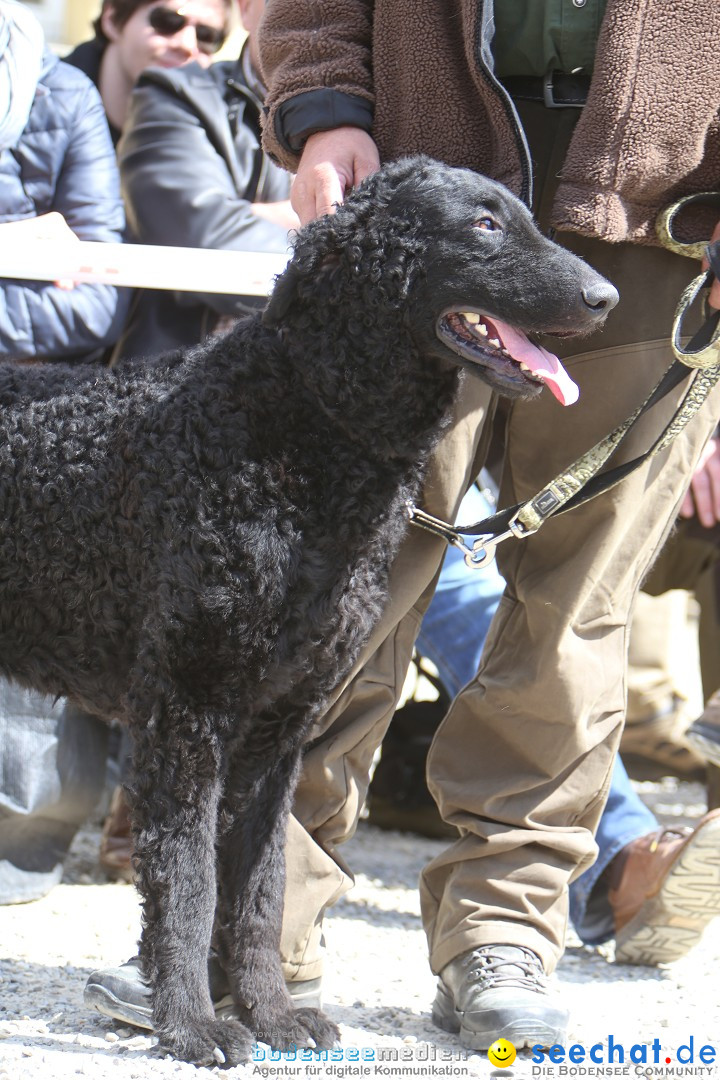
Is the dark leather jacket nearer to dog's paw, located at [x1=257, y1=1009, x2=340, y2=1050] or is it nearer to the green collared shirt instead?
the green collared shirt

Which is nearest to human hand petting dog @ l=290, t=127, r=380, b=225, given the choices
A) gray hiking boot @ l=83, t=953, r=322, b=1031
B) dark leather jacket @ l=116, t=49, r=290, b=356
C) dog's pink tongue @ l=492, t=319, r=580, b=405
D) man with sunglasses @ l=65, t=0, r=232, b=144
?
dog's pink tongue @ l=492, t=319, r=580, b=405

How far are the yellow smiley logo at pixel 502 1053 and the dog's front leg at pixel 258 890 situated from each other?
1.09ft

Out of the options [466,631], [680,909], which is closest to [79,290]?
[466,631]

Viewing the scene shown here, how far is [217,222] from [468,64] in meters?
1.54

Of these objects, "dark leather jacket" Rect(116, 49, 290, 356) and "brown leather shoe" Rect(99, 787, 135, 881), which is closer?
"brown leather shoe" Rect(99, 787, 135, 881)

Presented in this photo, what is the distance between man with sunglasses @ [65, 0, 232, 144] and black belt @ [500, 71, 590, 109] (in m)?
2.08

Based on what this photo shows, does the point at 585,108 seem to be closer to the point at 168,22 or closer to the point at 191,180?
the point at 191,180

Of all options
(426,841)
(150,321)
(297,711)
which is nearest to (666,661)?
(426,841)

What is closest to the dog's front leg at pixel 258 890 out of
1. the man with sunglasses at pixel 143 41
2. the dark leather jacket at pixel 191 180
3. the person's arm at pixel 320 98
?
the person's arm at pixel 320 98

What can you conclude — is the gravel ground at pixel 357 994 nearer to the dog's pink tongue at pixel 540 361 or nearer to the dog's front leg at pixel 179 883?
the dog's front leg at pixel 179 883

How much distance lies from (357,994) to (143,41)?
3.49 metres

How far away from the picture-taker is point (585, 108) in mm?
2408

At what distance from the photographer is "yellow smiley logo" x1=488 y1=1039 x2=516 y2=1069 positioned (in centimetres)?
236

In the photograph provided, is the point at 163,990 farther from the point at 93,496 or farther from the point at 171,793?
the point at 93,496
